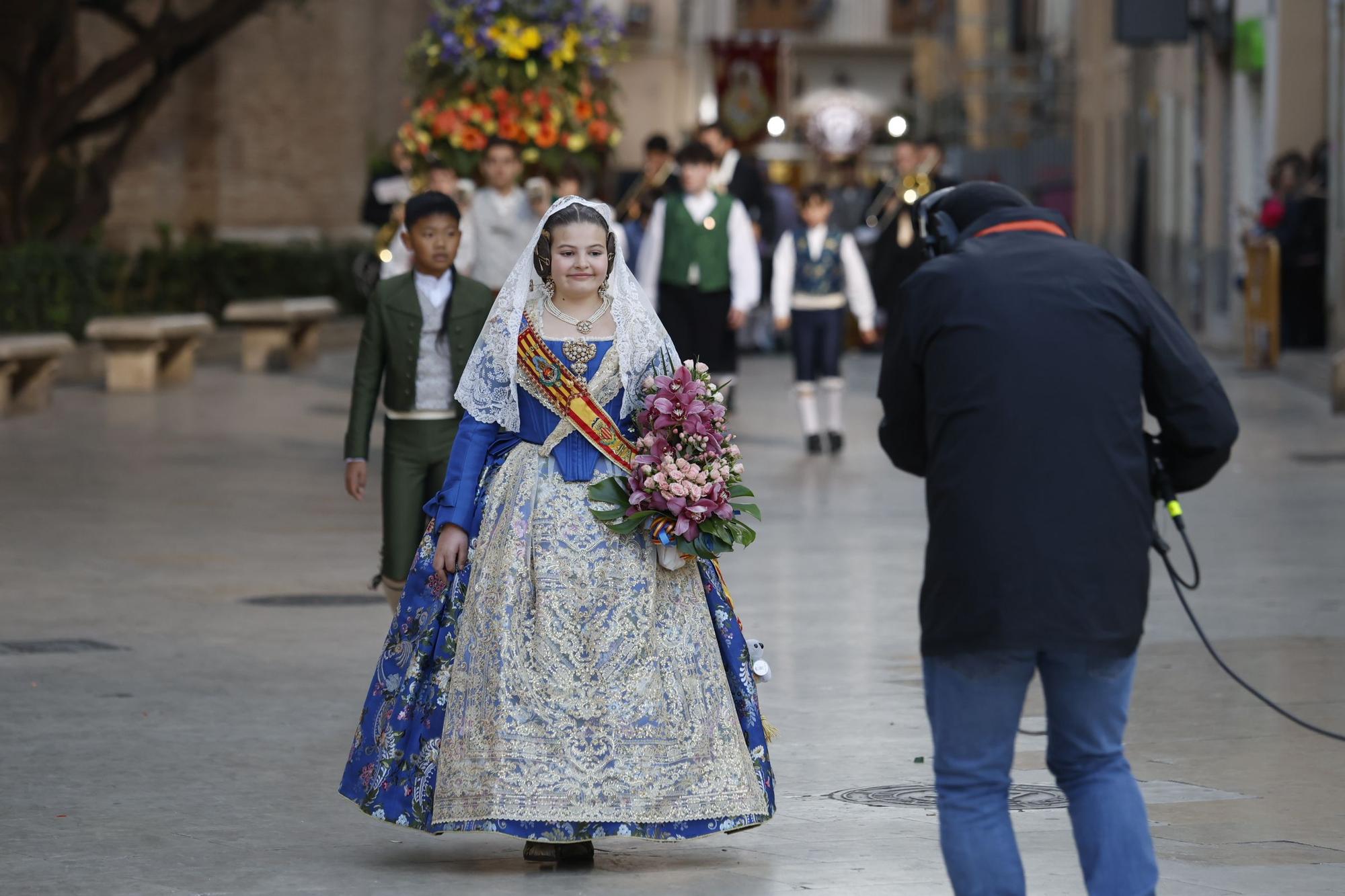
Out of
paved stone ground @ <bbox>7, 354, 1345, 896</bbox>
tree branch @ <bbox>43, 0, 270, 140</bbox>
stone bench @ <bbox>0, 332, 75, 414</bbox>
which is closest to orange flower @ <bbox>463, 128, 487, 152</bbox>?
paved stone ground @ <bbox>7, 354, 1345, 896</bbox>

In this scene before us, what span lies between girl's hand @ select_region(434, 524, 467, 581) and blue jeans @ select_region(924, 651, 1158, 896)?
1753 millimetres

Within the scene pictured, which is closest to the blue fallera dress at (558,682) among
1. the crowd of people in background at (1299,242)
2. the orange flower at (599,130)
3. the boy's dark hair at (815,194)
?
the orange flower at (599,130)

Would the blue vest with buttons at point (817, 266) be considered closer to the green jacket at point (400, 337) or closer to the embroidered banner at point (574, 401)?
the green jacket at point (400, 337)

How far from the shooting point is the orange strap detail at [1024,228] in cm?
522

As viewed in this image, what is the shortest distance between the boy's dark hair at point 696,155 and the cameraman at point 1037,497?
11.9 meters

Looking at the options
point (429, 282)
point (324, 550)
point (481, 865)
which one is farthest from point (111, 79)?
point (481, 865)

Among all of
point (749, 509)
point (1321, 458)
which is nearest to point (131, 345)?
point (1321, 458)

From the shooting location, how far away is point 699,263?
57.0ft

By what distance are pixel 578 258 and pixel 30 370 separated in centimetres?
1536

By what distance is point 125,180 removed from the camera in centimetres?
3256

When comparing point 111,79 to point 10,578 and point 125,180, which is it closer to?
point 125,180

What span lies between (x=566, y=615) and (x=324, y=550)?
6.66 m

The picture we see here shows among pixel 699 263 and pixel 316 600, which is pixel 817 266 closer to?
pixel 699 263

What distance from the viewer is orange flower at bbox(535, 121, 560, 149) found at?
15906 millimetres
